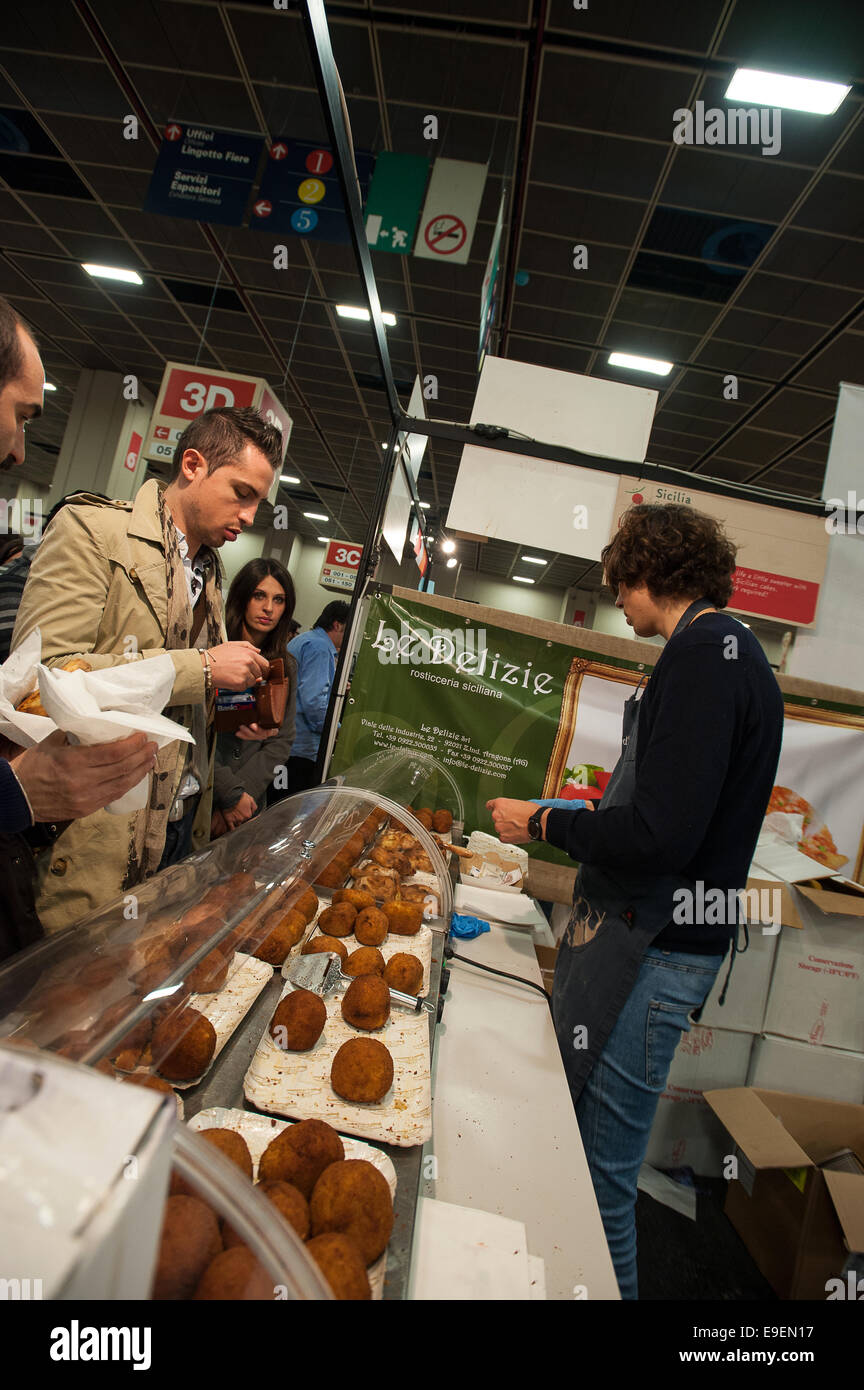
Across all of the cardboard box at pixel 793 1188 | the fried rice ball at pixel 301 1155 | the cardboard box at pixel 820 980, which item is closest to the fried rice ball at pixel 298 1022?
the fried rice ball at pixel 301 1155

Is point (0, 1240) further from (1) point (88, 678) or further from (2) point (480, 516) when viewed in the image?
(2) point (480, 516)

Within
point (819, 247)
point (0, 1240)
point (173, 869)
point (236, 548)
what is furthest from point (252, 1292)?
point (236, 548)

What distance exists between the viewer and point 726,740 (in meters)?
1.44

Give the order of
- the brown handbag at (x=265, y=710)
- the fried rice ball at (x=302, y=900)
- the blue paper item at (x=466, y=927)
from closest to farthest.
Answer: the fried rice ball at (x=302, y=900), the brown handbag at (x=265, y=710), the blue paper item at (x=466, y=927)

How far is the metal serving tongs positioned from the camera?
49.7 inches

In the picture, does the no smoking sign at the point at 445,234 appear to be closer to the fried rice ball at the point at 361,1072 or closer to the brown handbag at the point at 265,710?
the brown handbag at the point at 265,710

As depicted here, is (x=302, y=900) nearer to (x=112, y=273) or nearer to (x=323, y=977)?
(x=323, y=977)

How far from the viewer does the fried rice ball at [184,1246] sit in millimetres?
459

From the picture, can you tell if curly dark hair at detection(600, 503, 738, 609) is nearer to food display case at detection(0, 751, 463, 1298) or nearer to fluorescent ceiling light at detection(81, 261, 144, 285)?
food display case at detection(0, 751, 463, 1298)

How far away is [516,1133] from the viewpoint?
125cm

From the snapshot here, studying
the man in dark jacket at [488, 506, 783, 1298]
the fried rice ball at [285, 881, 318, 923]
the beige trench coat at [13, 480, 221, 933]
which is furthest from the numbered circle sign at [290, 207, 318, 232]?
the fried rice ball at [285, 881, 318, 923]

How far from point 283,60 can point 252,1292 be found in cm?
615

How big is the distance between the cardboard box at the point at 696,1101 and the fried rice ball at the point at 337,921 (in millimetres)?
2149

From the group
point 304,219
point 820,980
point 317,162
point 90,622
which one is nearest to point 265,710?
point 90,622
